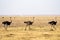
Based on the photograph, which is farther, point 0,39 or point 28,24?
point 28,24

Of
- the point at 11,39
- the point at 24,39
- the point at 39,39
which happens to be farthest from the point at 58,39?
the point at 11,39

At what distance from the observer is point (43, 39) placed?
789 inches

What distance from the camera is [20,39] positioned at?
2017 cm

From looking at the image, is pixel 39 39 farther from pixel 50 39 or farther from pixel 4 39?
pixel 4 39

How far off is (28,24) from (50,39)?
12.1m

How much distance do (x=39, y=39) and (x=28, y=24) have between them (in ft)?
39.2

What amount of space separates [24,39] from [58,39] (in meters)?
3.38

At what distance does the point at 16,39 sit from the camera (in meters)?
20.1

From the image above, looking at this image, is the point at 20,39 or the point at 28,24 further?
the point at 28,24

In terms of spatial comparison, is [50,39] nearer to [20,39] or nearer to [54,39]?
[54,39]

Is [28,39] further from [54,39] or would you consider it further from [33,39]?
[54,39]

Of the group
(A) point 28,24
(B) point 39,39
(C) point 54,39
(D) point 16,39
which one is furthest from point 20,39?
(A) point 28,24

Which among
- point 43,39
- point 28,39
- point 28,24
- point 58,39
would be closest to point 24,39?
point 28,39

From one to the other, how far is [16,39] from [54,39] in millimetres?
3771
